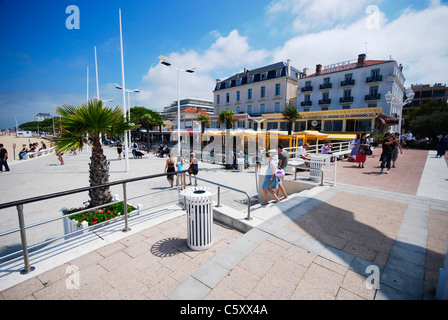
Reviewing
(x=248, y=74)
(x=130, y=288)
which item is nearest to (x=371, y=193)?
(x=130, y=288)

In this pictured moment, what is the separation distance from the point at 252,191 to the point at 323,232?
19.8 ft

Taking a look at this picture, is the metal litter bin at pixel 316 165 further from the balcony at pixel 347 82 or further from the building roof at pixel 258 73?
the building roof at pixel 258 73

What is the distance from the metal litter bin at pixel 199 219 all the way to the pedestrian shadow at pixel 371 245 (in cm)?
165

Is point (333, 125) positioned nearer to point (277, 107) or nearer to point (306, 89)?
point (306, 89)

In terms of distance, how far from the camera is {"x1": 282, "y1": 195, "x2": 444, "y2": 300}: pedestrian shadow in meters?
2.69

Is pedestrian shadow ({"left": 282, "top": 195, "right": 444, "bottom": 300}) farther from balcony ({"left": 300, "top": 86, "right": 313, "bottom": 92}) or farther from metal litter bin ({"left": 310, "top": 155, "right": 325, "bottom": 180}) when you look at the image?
balcony ({"left": 300, "top": 86, "right": 313, "bottom": 92})

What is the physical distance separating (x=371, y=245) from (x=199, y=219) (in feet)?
10.0

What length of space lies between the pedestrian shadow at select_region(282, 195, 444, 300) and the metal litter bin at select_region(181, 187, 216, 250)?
165 centimetres

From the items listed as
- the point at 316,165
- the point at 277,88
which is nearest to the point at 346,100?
the point at 277,88

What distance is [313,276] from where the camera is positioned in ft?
9.27

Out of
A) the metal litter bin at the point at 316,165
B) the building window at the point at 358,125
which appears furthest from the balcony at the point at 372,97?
the metal litter bin at the point at 316,165

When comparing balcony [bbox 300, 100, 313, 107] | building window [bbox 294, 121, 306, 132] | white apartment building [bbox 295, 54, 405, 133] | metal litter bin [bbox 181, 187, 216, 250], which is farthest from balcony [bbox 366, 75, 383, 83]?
metal litter bin [bbox 181, 187, 216, 250]

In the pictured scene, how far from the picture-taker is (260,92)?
1665 inches
